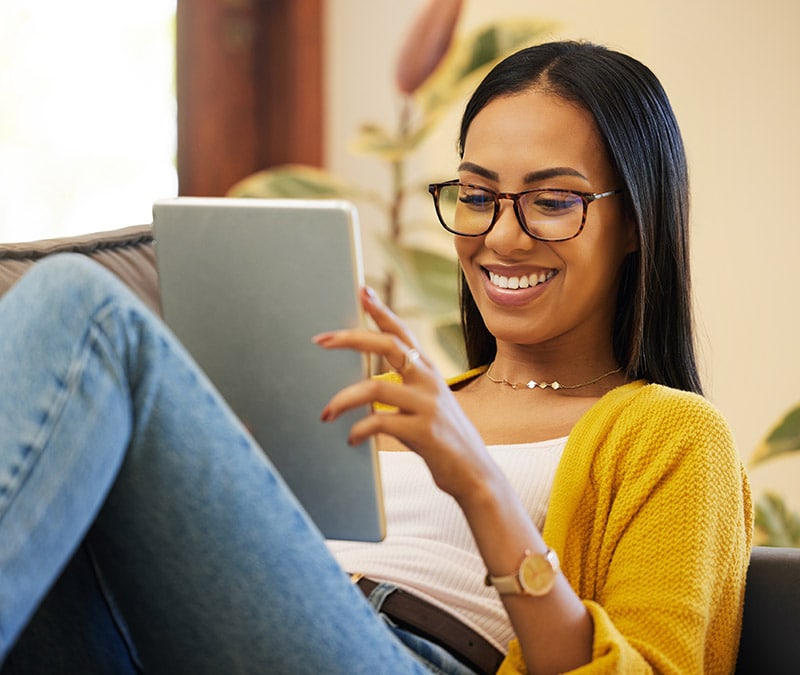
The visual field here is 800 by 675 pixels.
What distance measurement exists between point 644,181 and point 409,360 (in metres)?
0.53

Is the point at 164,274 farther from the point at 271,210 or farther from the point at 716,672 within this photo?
the point at 716,672

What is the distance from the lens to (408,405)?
0.92m

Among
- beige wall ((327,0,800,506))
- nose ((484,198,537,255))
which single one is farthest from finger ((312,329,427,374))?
beige wall ((327,0,800,506))

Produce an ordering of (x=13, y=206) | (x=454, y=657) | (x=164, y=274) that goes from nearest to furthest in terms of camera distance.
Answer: (x=164, y=274) < (x=454, y=657) < (x=13, y=206)

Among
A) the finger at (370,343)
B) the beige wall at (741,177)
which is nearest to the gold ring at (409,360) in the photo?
the finger at (370,343)

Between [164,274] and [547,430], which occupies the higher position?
[164,274]

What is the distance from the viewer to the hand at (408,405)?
0.90m

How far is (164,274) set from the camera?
104 cm

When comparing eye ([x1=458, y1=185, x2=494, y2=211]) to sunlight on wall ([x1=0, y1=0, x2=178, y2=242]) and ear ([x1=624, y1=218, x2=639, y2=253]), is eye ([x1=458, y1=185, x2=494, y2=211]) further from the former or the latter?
sunlight on wall ([x1=0, y1=0, x2=178, y2=242])

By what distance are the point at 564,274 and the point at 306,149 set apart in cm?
194

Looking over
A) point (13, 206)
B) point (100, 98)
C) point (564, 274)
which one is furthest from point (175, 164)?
point (564, 274)

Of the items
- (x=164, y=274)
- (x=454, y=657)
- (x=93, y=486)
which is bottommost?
(x=454, y=657)

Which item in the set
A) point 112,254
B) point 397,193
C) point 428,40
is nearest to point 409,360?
point 112,254

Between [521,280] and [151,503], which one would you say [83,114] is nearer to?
[521,280]
